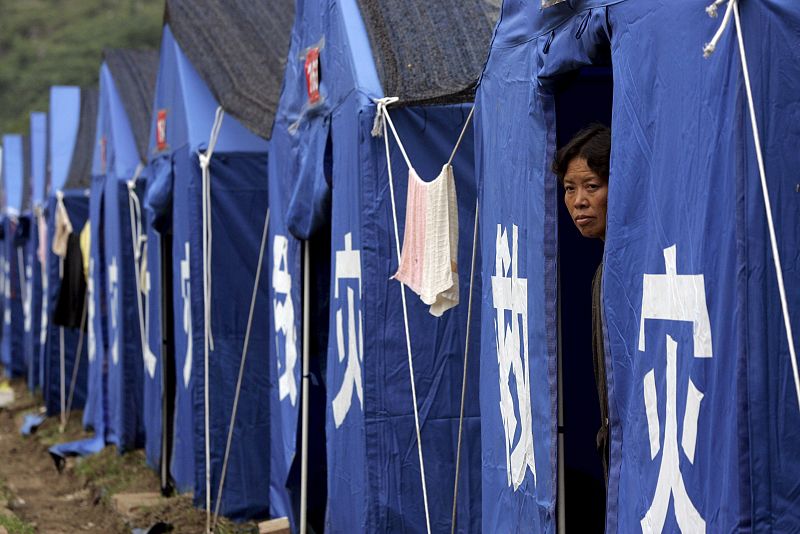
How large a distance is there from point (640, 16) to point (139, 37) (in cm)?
5142

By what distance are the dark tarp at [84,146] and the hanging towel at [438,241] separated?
900 centimetres

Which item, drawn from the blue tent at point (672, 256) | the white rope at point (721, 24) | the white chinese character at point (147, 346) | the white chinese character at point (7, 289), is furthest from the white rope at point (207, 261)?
the white chinese character at point (7, 289)

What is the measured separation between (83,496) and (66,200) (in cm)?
418

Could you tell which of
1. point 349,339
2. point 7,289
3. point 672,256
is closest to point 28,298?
point 7,289

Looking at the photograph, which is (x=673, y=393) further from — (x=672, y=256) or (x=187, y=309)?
(x=187, y=309)

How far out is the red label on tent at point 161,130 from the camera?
29.7ft

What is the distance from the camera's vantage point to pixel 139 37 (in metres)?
52.4

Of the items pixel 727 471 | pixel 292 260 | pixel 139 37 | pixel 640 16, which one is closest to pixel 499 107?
pixel 640 16

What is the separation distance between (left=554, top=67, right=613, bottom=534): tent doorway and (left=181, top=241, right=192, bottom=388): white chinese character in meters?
3.60

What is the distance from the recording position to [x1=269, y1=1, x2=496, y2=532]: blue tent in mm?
5191

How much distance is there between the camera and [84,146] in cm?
1418

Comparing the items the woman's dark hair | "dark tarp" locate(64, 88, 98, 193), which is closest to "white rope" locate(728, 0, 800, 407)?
the woman's dark hair

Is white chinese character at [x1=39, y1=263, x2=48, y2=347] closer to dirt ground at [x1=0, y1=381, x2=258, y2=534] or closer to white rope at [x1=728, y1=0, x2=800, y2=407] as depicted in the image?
dirt ground at [x1=0, y1=381, x2=258, y2=534]

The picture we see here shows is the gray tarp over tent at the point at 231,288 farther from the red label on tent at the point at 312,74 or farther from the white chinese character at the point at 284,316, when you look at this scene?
the red label on tent at the point at 312,74
